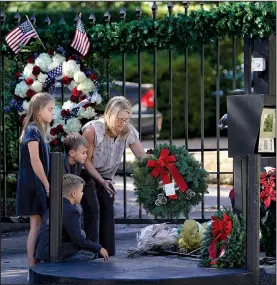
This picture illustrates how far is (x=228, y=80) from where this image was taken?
2208 cm

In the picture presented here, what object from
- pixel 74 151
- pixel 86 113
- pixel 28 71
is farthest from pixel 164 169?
pixel 28 71

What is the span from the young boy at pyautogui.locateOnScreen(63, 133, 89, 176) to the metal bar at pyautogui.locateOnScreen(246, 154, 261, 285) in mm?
1675

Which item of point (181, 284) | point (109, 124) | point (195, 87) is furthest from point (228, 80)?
point (181, 284)

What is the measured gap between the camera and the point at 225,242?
7.30 metres

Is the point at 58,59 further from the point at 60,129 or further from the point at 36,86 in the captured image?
the point at 60,129

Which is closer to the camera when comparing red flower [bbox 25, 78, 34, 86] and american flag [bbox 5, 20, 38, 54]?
red flower [bbox 25, 78, 34, 86]

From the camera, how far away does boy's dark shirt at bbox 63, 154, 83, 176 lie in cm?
824

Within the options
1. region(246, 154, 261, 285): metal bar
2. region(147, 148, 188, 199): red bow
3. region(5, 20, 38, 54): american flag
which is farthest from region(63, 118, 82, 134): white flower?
region(246, 154, 261, 285): metal bar

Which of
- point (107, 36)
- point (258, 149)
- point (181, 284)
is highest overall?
point (107, 36)

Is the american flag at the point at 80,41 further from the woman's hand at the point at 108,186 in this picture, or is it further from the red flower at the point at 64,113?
the woman's hand at the point at 108,186

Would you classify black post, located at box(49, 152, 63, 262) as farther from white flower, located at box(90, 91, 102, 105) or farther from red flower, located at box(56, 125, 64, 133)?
white flower, located at box(90, 91, 102, 105)

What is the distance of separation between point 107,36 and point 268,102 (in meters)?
3.10

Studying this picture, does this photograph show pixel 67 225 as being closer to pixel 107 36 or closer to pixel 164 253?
pixel 164 253

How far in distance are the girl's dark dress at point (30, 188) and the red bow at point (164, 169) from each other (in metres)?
0.89
